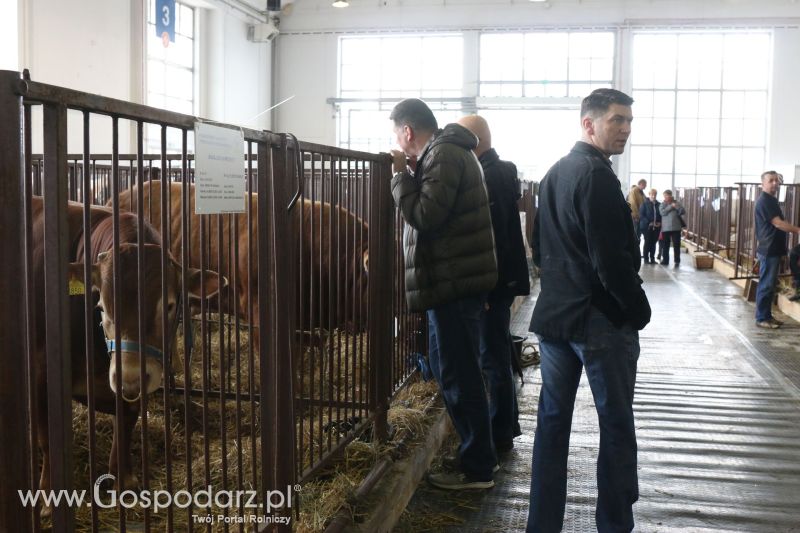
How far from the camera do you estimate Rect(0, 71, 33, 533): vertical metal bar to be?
133cm

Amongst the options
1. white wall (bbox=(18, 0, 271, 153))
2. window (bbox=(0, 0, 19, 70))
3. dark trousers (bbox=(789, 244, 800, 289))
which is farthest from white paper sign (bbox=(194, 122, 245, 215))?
window (bbox=(0, 0, 19, 70))

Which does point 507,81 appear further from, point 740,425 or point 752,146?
point 740,425

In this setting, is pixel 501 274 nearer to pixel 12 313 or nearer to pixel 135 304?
pixel 135 304

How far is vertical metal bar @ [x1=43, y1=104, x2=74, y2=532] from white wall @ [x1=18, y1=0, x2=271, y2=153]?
9.61 metres

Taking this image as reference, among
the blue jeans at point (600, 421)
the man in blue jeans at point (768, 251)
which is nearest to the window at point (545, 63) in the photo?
the man in blue jeans at point (768, 251)

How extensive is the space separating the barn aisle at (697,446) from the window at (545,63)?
14.7m

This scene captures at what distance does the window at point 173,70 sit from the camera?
1623cm

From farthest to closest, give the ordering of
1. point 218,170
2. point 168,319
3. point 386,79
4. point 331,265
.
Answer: point 386,79
point 331,265
point 168,319
point 218,170

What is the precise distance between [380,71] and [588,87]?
608 cm

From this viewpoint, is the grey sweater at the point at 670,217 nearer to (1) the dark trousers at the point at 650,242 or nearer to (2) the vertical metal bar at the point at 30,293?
(1) the dark trousers at the point at 650,242

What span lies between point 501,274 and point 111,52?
12019 mm

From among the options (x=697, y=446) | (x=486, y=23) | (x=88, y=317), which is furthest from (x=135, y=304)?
(x=486, y=23)

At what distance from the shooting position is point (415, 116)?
357cm

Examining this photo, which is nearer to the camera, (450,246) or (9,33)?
(450,246)
